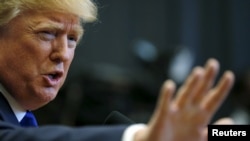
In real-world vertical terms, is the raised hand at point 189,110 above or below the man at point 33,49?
below

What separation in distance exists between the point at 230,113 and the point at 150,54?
708 millimetres

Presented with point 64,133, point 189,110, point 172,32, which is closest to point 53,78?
point 64,133

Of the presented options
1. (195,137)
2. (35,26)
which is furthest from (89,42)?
(195,137)

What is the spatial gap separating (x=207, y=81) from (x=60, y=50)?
1.57 feet

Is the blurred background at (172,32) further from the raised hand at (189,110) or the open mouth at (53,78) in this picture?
the raised hand at (189,110)

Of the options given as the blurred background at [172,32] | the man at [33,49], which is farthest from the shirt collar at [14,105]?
the blurred background at [172,32]

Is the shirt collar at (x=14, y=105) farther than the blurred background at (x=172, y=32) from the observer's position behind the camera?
No

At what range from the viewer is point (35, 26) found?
1126 mm

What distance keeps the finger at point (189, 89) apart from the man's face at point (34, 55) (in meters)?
0.45

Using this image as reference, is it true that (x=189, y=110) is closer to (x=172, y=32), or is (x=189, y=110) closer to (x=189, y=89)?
(x=189, y=89)

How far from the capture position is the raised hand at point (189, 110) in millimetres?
712

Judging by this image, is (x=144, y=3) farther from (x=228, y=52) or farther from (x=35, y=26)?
(x=35, y=26)

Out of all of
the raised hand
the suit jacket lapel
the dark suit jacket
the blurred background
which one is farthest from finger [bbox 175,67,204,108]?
the blurred background

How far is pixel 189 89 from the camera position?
716mm
